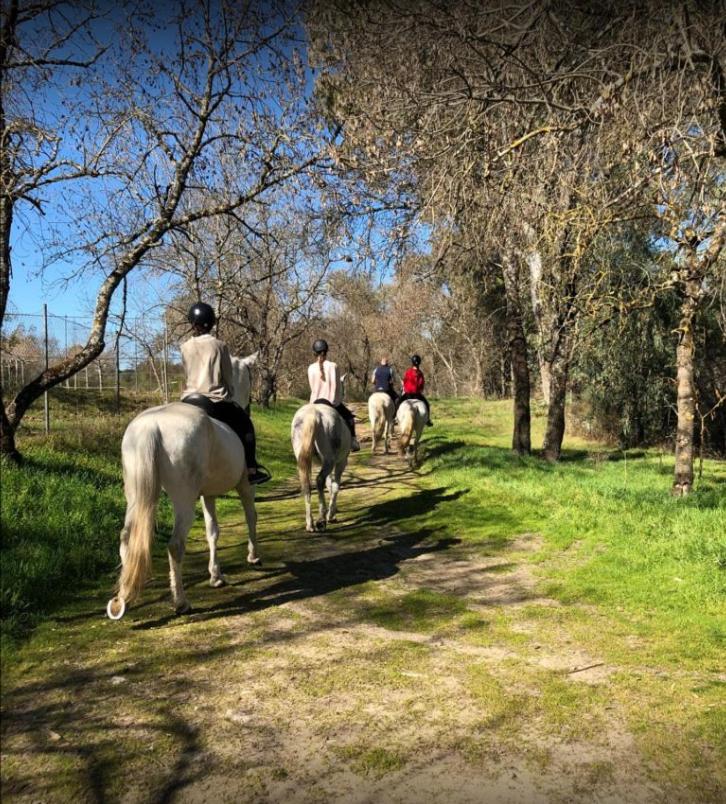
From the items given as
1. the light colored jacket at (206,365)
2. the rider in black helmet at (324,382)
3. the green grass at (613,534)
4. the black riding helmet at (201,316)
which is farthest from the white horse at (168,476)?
the rider in black helmet at (324,382)

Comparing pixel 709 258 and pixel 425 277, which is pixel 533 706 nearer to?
pixel 709 258

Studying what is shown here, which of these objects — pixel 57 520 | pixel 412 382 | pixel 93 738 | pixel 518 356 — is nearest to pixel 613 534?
pixel 93 738

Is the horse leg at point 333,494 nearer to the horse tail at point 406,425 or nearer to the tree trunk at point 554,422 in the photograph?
the horse tail at point 406,425

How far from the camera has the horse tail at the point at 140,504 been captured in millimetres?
4465

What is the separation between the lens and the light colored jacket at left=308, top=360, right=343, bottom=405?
9.28 metres

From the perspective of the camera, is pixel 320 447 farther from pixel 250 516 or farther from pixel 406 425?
pixel 406 425

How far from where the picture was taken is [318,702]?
3.60m

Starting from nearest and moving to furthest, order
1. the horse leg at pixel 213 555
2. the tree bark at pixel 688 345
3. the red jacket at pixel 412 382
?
1. the horse leg at pixel 213 555
2. the tree bark at pixel 688 345
3. the red jacket at pixel 412 382

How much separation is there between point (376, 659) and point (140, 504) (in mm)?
2104

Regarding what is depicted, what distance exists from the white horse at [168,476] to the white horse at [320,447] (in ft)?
8.42

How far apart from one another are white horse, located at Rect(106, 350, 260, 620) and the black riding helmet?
111cm

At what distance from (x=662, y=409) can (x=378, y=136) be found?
1805cm

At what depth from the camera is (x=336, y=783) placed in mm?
2836

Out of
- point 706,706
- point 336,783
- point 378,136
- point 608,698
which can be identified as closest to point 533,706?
point 608,698
